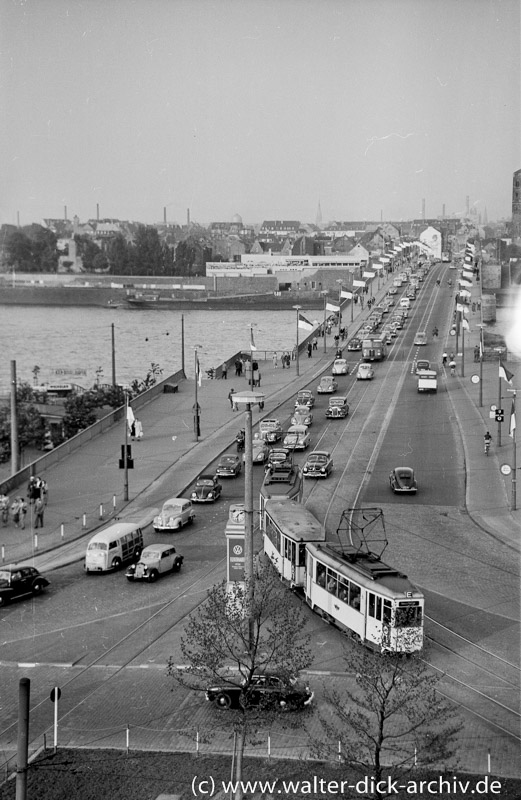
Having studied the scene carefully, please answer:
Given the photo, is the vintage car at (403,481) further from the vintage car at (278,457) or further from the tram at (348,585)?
the tram at (348,585)

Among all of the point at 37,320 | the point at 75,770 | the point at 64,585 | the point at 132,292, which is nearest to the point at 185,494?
the point at 64,585

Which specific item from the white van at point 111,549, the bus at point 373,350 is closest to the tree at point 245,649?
the white van at point 111,549

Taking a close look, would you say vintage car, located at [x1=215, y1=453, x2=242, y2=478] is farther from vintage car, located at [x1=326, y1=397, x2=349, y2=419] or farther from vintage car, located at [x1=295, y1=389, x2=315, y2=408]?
vintage car, located at [x1=295, y1=389, x2=315, y2=408]

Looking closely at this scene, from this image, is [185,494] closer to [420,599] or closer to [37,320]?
[420,599]

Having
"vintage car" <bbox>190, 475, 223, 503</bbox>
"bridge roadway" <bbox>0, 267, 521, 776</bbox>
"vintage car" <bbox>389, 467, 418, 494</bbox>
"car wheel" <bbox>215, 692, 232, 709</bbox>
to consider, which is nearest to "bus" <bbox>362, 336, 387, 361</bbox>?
"bridge roadway" <bbox>0, 267, 521, 776</bbox>

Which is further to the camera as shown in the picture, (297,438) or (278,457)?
(297,438)

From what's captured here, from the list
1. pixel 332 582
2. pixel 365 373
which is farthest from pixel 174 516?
pixel 365 373

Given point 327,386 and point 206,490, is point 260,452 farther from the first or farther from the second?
point 327,386
